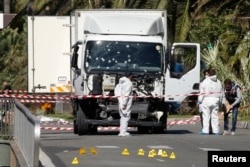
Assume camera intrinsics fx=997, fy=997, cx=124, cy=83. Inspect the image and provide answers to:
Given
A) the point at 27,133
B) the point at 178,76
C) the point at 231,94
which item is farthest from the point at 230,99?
the point at 27,133

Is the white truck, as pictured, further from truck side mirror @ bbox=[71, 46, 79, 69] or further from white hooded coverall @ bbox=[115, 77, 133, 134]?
white hooded coverall @ bbox=[115, 77, 133, 134]

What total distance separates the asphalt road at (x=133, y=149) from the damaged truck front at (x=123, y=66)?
0.69 m

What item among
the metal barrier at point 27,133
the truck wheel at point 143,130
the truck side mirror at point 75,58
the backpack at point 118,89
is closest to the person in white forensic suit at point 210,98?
the truck wheel at point 143,130

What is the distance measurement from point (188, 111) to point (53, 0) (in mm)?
10801

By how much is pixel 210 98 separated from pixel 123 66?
8.52 feet

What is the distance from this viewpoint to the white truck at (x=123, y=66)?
25812 millimetres

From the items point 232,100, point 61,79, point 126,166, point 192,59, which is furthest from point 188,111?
point 126,166

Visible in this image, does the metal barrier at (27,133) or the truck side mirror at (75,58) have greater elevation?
the truck side mirror at (75,58)

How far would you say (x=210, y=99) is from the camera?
87.2 ft

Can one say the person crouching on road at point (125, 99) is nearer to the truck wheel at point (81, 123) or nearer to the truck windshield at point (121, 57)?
the truck windshield at point (121, 57)

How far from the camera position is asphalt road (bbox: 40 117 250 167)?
17.5m

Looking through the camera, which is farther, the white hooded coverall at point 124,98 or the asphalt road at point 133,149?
the white hooded coverall at point 124,98

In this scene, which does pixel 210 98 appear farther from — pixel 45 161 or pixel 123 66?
pixel 45 161

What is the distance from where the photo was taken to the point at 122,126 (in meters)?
25.4
